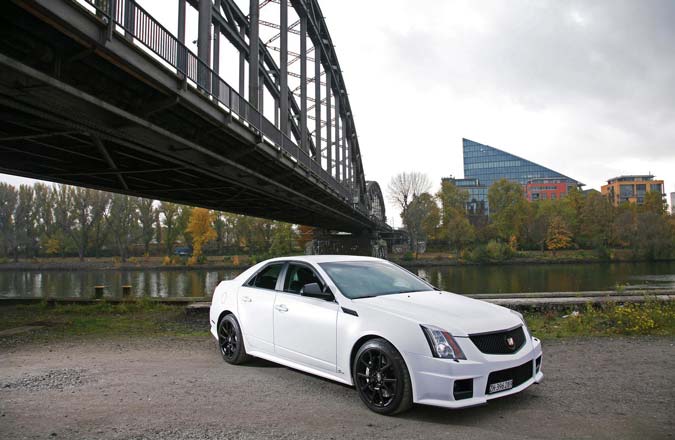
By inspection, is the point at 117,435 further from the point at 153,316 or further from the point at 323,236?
the point at 323,236

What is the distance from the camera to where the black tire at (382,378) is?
4133 millimetres

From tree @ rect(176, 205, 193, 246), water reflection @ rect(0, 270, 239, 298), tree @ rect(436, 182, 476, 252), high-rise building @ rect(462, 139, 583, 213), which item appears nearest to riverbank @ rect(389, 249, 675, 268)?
tree @ rect(436, 182, 476, 252)

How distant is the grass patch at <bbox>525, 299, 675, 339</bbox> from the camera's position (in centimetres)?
798

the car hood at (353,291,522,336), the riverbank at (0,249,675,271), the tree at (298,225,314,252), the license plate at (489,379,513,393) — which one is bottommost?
the riverbank at (0,249,675,271)

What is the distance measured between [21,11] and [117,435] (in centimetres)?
750

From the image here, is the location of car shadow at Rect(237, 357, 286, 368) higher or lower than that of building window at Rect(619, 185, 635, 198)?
lower

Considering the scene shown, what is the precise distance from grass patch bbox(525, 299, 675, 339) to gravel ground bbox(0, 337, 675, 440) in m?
1.38

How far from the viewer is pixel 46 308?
12.9m

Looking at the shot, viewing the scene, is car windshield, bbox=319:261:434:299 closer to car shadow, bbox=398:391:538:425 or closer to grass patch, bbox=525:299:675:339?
car shadow, bbox=398:391:538:425

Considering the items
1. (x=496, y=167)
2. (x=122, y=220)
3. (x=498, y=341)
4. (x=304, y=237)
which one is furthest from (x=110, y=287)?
(x=496, y=167)

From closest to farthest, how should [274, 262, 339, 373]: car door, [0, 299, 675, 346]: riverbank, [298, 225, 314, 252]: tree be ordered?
1. [274, 262, 339, 373]: car door
2. [0, 299, 675, 346]: riverbank
3. [298, 225, 314, 252]: tree

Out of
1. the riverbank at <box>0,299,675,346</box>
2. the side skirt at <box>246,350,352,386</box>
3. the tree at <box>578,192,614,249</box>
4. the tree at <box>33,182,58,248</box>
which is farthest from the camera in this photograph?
the tree at <box>33,182,58,248</box>

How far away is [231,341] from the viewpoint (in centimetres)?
632

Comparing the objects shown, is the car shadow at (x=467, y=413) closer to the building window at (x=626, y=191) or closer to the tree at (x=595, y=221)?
the tree at (x=595, y=221)
